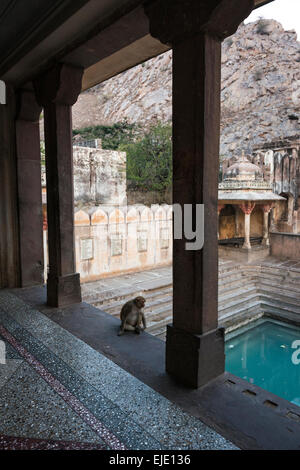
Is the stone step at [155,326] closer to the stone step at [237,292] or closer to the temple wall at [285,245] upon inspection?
the stone step at [237,292]

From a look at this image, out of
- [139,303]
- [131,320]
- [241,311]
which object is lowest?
[241,311]

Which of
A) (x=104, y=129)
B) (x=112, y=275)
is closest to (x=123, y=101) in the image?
(x=104, y=129)

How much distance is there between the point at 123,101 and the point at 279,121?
25.5 metres

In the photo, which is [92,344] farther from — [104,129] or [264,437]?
[104,129]

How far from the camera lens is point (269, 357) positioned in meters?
9.72

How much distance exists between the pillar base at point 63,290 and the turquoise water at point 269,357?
636cm

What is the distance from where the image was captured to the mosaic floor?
1.88 m

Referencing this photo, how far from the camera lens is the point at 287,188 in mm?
22016

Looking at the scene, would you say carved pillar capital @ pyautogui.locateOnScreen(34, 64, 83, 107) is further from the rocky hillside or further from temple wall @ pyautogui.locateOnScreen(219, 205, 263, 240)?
the rocky hillside

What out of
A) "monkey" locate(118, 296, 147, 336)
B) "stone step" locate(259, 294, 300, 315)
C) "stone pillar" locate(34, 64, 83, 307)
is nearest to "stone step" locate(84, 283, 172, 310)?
"stone step" locate(259, 294, 300, 315)

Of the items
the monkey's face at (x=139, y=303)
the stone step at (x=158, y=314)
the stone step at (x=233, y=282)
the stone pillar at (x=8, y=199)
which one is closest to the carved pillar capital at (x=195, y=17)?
the monkey's face at (x=139, y=303)

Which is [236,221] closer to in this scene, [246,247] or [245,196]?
[245,196]

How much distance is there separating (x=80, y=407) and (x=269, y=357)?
891 cm

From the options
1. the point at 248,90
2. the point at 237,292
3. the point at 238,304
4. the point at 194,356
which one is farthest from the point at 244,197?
the point at 248,90
